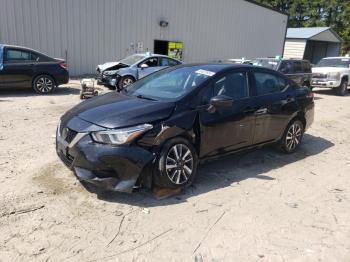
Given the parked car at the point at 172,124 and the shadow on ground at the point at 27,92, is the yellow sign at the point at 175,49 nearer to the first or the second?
the shadow on ground at the point at 27,92

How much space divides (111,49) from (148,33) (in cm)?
264

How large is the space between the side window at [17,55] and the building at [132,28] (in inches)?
180

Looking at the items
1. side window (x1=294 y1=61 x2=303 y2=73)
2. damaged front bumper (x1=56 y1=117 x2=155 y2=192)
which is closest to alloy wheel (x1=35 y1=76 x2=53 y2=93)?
damaged front bumper (x1=56 y1=117 x2=155 y2=192)

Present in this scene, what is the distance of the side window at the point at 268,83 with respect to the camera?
5.42 m

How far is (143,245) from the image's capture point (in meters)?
3.32

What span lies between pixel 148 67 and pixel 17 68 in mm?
4651

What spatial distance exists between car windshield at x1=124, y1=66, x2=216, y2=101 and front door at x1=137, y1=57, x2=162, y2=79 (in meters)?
7.54

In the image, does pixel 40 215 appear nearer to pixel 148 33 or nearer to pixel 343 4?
pixel 148 33

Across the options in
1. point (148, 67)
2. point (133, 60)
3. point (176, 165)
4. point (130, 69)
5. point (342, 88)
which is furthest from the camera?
point (342, 88)

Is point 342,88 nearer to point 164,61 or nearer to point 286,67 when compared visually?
point 286,67

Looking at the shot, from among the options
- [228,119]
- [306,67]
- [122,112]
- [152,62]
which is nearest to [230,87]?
[228,119]

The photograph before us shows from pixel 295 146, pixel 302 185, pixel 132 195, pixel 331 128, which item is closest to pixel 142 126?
pixel 132 195

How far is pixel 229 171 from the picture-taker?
5258mm

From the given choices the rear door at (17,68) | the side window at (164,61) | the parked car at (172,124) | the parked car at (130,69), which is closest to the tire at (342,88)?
the parked car at (130,69)
